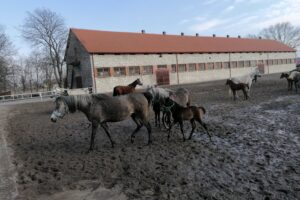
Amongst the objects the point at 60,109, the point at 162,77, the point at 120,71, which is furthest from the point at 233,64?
the point at 60,109

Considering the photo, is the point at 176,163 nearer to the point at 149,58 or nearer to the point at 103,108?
the point at 103,108

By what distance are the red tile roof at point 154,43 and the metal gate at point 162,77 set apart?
8.60 ft

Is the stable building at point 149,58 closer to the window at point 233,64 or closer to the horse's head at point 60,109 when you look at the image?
the window at point 233,64

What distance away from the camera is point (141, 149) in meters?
6.83

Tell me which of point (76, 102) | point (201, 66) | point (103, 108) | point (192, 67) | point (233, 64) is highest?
point (233, 64)

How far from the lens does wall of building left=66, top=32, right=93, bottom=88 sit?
32156 millimetres

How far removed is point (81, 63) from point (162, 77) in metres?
10.4

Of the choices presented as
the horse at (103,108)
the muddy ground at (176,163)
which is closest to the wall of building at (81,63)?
the muddy ground at (176,163)

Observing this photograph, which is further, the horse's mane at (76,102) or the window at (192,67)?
the window at (192,67)

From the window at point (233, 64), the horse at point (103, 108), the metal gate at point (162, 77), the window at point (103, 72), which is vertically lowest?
the horse at point (103, 108)

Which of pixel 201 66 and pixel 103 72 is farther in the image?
pixel 201 66

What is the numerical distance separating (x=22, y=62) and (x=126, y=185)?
71713 millimetres

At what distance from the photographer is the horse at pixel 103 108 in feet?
22.6

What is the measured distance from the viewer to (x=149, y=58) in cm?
3600
